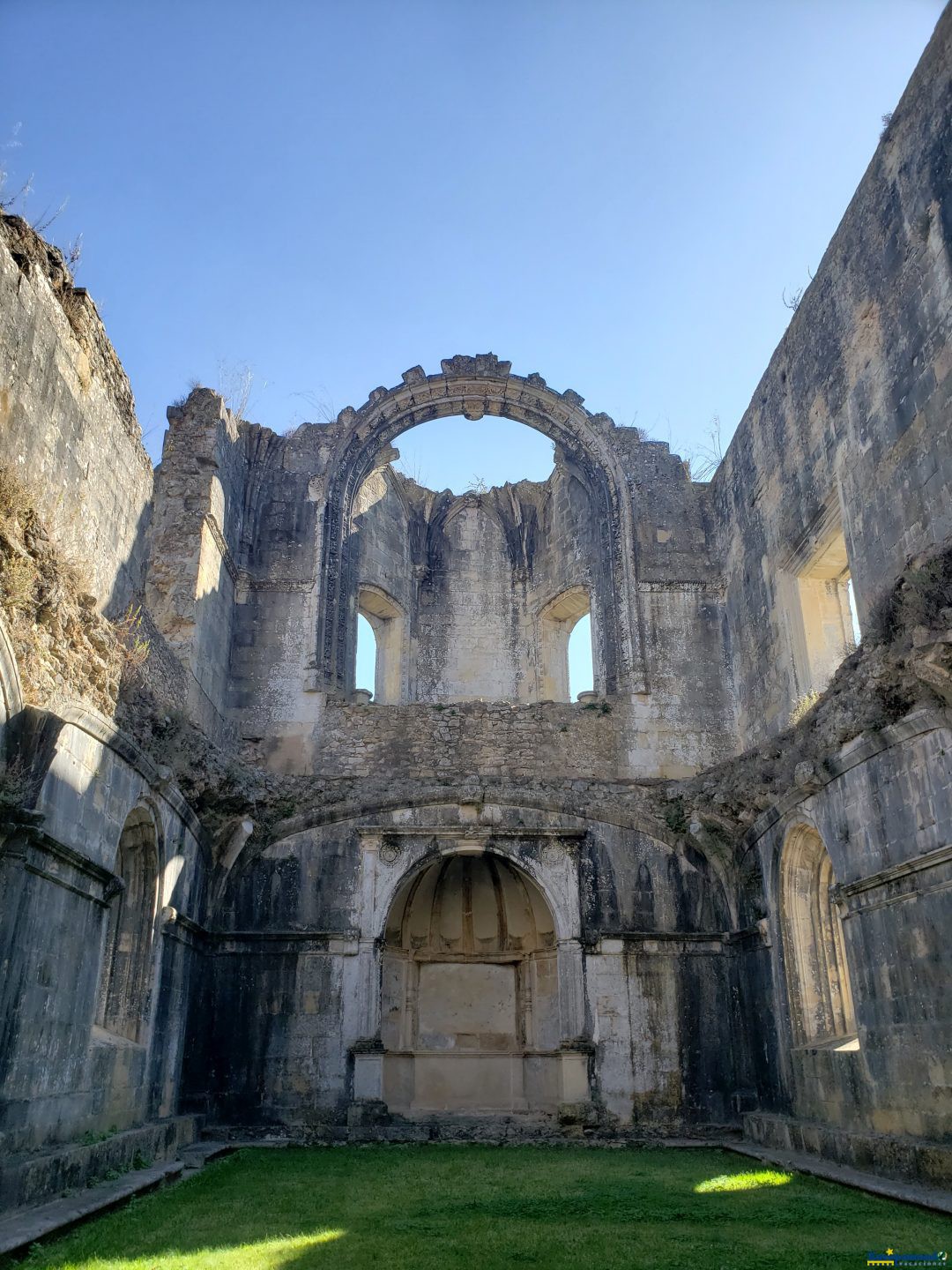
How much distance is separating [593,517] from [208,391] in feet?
22.6

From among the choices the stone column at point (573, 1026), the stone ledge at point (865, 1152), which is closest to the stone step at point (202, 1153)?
the stone column at point (573, 1026)

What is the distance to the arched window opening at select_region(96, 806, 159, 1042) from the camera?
9922 mm

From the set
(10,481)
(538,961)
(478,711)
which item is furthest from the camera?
(478,711)

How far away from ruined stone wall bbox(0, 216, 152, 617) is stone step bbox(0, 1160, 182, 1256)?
462 cm

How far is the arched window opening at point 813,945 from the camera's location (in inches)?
416

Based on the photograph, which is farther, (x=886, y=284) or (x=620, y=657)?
(x=620, y=657)

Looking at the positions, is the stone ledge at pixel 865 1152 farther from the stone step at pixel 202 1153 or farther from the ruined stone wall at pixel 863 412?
the stone step at pixel 202 1153

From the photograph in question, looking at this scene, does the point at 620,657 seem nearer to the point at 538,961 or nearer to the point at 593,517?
the point at 593,517

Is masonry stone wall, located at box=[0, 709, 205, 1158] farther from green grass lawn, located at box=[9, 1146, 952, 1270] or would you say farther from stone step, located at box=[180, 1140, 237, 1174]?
green grass lawn, located at box=[9, 1146, 952, 1270]

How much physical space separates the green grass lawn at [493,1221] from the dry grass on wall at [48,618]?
367cm

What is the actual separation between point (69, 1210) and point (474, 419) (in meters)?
14.3

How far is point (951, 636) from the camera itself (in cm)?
780

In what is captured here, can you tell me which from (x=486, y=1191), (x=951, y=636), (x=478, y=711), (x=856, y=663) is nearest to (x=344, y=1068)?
(x=486, y=1191)

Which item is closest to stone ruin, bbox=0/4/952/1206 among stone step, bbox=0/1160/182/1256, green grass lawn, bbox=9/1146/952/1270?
stone step, bbox=0/1160/182/1256
